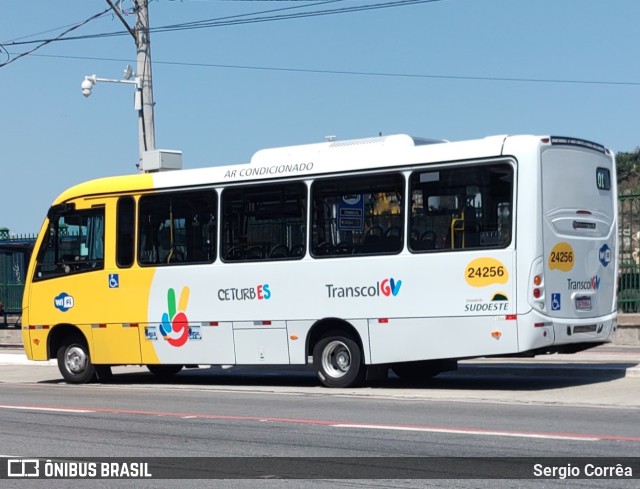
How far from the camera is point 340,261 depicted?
16.6 meters

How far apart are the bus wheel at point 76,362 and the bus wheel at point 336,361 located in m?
4.67

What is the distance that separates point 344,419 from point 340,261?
13.0ft

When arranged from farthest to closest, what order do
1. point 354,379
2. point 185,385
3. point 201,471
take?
point 185,385 → point 354,379 → point 201,471

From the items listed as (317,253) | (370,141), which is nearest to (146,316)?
(317,253)

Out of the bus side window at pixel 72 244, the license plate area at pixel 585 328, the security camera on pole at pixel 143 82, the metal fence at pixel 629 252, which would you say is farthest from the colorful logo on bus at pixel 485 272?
the security camera on pole at pixel 143 82

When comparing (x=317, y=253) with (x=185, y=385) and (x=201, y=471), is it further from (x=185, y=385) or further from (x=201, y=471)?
(x=201, y=471)

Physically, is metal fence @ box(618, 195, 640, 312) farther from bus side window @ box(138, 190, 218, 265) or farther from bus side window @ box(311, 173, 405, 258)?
bus side window @ box(138, 190, 218, 265)

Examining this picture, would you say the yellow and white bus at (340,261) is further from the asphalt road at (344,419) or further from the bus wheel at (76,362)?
the asphalt road at (344,419)

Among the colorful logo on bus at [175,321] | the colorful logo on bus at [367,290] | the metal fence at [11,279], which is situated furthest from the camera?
the metal fence at [11,279]

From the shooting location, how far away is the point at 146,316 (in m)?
18.7

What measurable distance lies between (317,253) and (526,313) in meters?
3.45

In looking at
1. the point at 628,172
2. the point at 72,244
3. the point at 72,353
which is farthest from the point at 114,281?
the point at 628,172

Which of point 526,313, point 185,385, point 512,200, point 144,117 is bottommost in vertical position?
point 185,385

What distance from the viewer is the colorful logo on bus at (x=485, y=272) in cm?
1498
